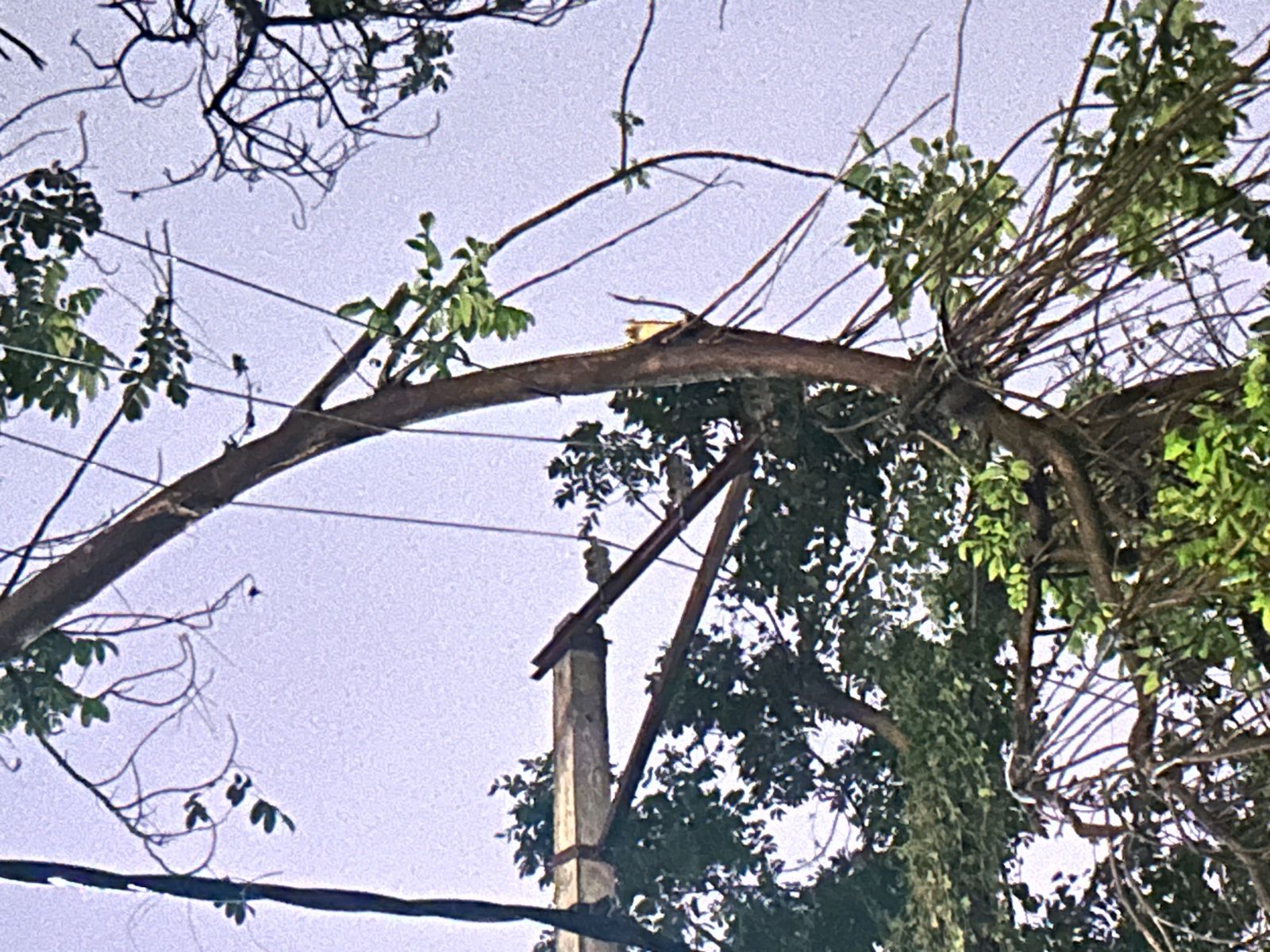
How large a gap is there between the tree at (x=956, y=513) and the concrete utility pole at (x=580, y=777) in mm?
84

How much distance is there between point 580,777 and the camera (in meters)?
2.41

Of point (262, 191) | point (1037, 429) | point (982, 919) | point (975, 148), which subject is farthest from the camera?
point (975, 148)

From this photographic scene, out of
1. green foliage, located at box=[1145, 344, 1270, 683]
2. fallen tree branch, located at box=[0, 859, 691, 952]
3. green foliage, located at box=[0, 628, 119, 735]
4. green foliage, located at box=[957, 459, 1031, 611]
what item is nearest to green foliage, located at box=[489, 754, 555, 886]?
fallen tree branch, located at box=[0, 859, 691, 952]

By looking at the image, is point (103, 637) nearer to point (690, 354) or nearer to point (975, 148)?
point (690, 354)

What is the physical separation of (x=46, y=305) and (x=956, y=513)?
1341mm

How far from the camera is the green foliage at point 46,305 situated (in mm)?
2051

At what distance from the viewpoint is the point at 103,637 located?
7.34 feet

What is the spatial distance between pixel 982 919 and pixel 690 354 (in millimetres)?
877

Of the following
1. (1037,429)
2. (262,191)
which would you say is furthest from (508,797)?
(1037,429)

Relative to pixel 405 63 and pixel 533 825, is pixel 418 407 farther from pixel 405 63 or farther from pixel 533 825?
pixel 533 825

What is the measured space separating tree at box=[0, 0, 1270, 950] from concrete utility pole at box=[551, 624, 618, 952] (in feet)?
→ 0.28

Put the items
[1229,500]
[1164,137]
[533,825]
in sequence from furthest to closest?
[533,825], [1164,137], [1229,500]

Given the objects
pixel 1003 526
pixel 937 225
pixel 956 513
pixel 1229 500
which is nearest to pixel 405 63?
pixel 937 225

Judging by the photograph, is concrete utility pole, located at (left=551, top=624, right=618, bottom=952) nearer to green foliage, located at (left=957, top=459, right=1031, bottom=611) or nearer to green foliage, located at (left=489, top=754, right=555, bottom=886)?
green foliage, located at (left=489, top=754, right=555, bottom=886)
